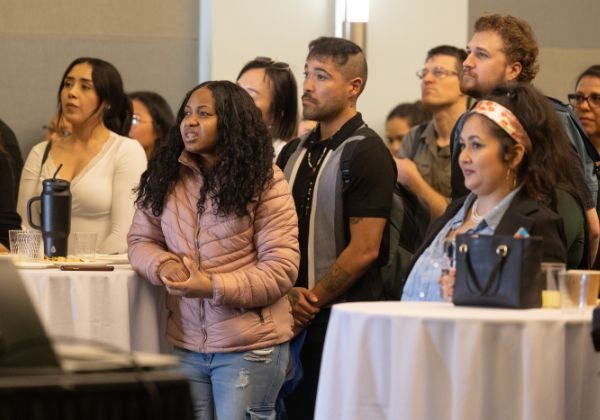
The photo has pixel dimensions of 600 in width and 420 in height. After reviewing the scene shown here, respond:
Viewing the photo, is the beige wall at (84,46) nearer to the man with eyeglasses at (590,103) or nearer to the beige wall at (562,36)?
the beige wall at (562,36)

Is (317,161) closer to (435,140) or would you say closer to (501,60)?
(501,60)

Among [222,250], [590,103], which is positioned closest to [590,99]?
[590,103]

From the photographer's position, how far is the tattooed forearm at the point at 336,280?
4.46 m

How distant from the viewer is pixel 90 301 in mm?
4098

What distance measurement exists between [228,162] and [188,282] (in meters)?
0.46

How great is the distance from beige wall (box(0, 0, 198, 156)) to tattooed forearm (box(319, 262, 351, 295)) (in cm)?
326

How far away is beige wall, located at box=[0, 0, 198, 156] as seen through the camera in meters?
7.27

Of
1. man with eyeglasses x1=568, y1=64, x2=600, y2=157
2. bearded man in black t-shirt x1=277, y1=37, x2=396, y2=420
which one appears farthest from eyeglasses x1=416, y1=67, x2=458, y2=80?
bearded man in black t-shirt x1=277, y1=37, x2=396, y2=420

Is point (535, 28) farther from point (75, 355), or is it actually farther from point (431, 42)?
point (75, 355)

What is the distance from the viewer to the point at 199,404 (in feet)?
13.0

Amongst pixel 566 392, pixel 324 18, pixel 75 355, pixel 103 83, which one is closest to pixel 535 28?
pixel 324 18

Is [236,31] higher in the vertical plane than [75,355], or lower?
higher

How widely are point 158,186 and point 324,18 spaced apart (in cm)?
357

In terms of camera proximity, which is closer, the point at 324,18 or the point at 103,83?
the point at 103,83
